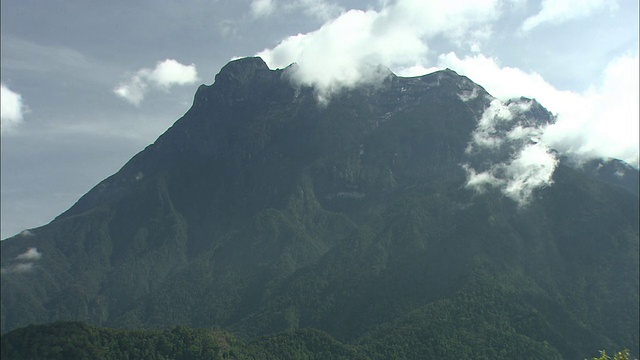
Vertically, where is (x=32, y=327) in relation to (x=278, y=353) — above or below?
above

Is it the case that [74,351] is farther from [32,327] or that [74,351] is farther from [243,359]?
[243,359]

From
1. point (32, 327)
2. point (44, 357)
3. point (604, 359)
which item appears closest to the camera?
point (604, 359)

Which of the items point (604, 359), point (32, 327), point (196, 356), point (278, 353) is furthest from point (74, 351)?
point (604, 359)

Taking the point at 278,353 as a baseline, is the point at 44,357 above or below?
above

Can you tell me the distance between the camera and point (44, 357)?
497 ft

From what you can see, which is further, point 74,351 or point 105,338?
point 105,338

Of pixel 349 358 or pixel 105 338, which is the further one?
pixel 349 358

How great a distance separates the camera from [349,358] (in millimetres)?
196750

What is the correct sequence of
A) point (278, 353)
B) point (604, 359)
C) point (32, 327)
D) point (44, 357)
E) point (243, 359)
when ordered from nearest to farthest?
point (604, 359) → point (44, 357) → point (32, 327) → point (243, 359) → point (278, 353)

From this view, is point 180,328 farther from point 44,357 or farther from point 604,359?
point 604,359

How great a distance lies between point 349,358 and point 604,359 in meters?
135

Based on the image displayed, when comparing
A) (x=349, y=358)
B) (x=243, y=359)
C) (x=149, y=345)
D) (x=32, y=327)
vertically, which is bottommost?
(x=349, y=358)

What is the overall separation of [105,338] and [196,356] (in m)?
22.7

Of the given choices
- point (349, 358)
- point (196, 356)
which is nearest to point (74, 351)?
point (196, 356)
